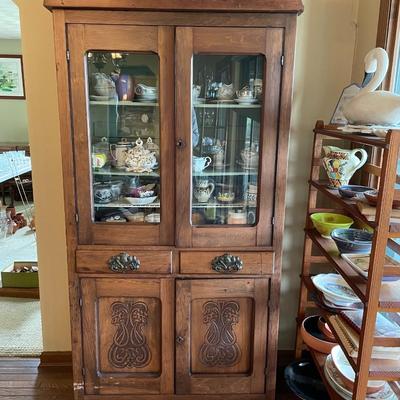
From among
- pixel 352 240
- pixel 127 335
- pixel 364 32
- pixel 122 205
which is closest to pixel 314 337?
pixel 352 240

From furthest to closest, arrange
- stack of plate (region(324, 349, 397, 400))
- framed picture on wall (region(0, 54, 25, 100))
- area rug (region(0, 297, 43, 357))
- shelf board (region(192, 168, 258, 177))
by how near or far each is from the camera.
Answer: framed picture on wall (region(0, 54, 25, 100)) < area rug (region(0, 297, 43, 357)) < shelf board (region(192, 168, 258, 177)) < stack of plate (region(324, 349, 397, 400))

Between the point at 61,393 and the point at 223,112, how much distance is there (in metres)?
1.57

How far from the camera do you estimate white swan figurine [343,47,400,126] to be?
1314 mm

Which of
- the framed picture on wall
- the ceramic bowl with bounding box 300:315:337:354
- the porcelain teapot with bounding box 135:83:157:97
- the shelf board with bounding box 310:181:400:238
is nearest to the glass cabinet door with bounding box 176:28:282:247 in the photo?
the porcelain teapot with bounding box 135:83:157:97

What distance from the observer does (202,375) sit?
182 cm

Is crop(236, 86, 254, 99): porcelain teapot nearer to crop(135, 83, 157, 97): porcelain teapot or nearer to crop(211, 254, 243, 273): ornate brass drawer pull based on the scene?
crop(135, 83, 157, 97): porcelain teapot

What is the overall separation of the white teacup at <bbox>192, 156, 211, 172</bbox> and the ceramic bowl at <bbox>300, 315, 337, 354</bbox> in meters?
0.88

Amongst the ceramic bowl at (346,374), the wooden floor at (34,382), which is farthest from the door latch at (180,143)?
the wooden floor at (34,382)

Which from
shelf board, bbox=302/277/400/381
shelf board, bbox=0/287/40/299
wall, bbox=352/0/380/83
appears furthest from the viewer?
shelf board, bbox=0/287/40/299

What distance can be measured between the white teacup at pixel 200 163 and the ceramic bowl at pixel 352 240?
583 mm

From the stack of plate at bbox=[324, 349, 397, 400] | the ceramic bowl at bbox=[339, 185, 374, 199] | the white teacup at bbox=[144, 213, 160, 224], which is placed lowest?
the stack of plate at bbox=[324, 349, 397, 400]

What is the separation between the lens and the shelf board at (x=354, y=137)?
1239 mm

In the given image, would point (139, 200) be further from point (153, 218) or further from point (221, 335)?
point (221, 335)

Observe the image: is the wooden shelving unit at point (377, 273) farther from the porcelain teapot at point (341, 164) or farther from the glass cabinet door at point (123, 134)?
the glass cabinet door at point (123, 134)
